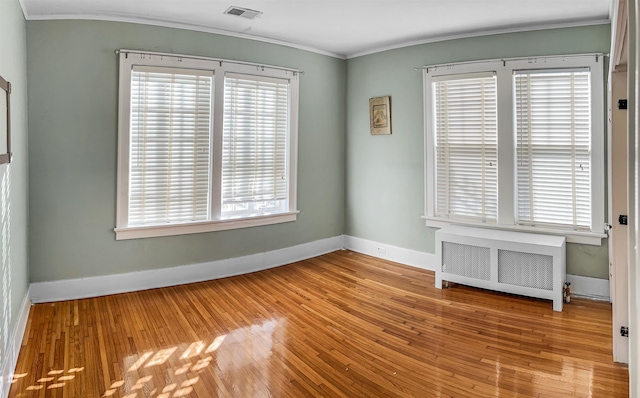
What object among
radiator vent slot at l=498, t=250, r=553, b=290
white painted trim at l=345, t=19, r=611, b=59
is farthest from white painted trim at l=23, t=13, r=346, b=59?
radiator vent slot at l=498, t=250, r=553, b=290

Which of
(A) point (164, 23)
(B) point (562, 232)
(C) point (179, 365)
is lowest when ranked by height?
(C) point (179, 365)

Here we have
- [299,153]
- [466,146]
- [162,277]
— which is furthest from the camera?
[299,153]

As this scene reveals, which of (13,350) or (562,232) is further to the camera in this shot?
(562,232)

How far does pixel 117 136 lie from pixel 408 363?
3226 millimetres

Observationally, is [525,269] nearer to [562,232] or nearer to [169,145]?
[562,232]

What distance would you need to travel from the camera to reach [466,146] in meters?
4.20

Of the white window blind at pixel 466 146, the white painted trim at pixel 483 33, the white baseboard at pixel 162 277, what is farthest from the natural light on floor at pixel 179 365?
the white painted trim at pixel 483 33

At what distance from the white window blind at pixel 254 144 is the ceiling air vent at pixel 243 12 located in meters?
0.70

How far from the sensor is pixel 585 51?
142 inches

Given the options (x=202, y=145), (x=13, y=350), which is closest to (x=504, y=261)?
(x=202, y=145)

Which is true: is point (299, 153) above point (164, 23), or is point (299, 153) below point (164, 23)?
below

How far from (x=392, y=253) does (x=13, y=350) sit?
12.4 feet

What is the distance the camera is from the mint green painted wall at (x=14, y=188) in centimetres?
231

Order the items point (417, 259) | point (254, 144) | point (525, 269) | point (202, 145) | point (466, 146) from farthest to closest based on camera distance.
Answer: point (417, 259)
point (254, 144)
point (466, 146)
point (202, 145)
point (525, 269)
